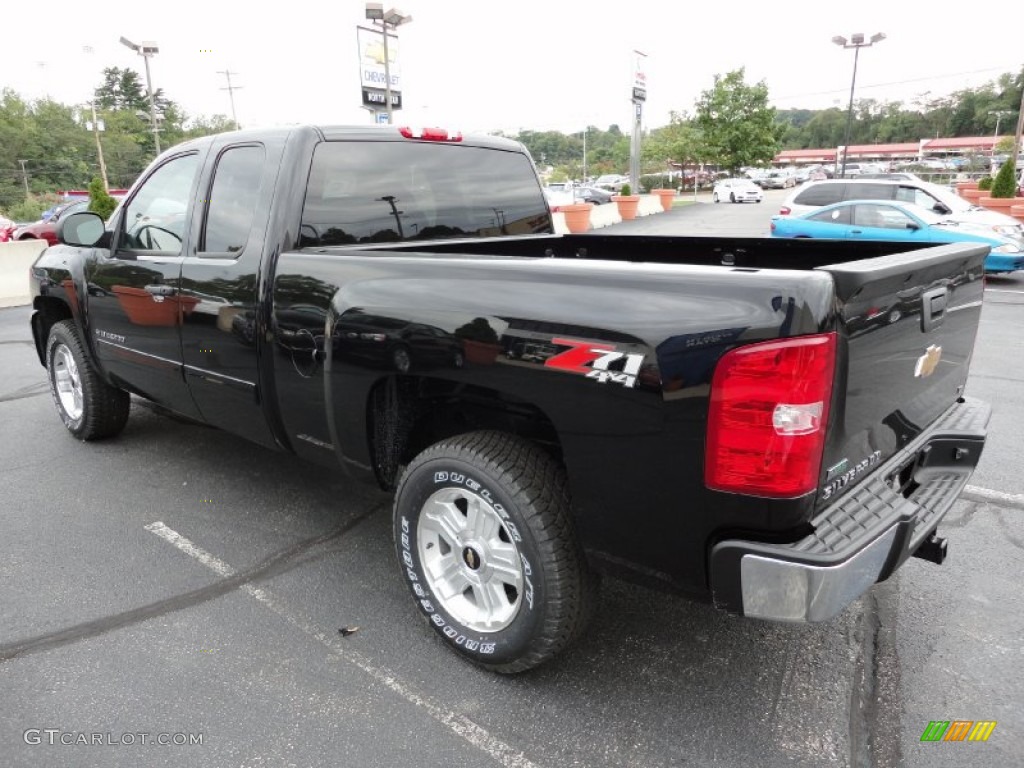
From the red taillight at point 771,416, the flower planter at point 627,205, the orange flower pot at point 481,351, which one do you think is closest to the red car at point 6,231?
the flower planter at point 627,205

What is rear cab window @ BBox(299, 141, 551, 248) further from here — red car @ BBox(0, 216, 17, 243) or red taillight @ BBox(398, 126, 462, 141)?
red car @ BBox(0, 216, 17, 243)

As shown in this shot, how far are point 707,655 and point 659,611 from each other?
0.33 metres

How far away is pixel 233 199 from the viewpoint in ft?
11.2

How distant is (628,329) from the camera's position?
6.53 feet

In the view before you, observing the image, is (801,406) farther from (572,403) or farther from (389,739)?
(389,739)

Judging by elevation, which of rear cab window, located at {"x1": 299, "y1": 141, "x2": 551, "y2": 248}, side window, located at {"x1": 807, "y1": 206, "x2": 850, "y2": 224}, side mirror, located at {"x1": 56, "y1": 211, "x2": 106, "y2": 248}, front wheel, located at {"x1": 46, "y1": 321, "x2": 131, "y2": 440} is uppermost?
rear cab window, located at {"x1": 299, "y1": 141, "x2": 551, "y2": 248}

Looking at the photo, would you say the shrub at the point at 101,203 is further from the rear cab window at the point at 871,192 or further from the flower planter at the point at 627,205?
the rear cab window at the point at 871,192

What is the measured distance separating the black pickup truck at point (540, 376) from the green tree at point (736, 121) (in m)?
58.2

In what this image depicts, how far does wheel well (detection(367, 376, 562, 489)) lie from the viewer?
2.47 meters

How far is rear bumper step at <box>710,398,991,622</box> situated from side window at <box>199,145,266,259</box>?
2.50 metres

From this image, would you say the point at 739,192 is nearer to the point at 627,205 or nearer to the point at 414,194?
the point at 627,205

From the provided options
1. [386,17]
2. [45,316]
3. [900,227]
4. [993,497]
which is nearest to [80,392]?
[45,316]

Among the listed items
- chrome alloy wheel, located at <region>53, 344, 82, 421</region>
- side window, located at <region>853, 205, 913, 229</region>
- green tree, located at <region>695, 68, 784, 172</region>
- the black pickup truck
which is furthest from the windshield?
green tree, located at <region>695, 68, 784, 172</region>

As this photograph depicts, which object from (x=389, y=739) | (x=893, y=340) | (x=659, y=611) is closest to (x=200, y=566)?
(x=389, y=739)
